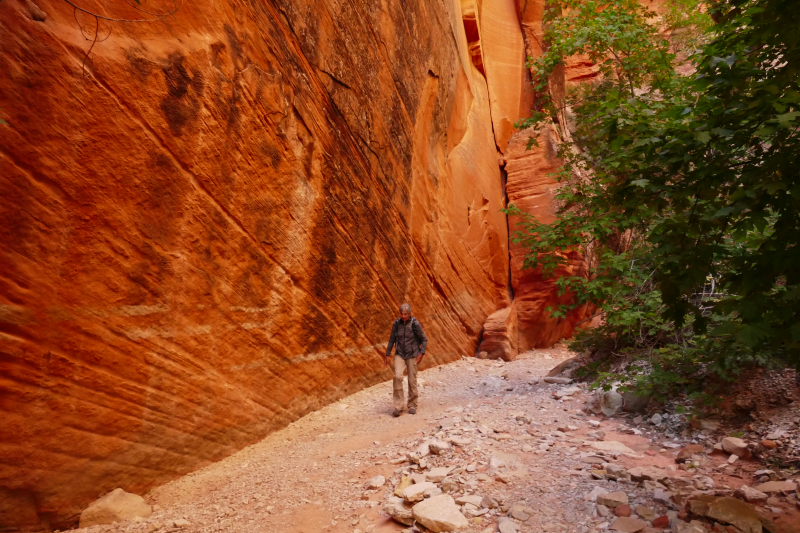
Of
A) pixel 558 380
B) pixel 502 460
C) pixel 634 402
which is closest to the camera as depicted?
pixel 502 460

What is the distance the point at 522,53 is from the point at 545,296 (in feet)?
30.4

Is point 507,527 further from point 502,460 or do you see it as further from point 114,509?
point 114,509

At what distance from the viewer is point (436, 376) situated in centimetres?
977

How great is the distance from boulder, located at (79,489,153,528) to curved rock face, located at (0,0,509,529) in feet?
0.37

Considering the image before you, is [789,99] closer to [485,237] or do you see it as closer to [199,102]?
[199,102]

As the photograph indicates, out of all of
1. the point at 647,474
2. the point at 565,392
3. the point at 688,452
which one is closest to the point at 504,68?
the point at 565,392

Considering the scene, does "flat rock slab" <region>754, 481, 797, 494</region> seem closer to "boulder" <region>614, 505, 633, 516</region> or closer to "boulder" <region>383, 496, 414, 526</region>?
"boulder" <region>614, 505, 633, 516</region>

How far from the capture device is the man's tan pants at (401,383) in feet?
22.6

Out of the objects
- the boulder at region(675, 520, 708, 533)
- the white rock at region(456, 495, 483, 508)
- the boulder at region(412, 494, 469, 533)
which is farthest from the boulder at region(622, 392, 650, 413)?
the boulder at region(412, 494, 469, 533)

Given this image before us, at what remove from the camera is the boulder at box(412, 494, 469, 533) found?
3.61 metres

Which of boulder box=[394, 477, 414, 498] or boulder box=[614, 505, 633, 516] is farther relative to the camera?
boulder box=[394, 477, 414, 498]

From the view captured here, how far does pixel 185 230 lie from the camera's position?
4816mm

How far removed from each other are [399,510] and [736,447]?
11.4ft

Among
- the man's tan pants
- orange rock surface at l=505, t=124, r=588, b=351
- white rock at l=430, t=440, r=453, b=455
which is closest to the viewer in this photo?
white rock at l=430, t=440, r=453, b=455
